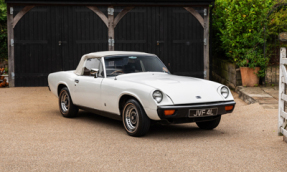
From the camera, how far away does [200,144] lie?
5.66 m

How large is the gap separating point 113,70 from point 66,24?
25.5ft

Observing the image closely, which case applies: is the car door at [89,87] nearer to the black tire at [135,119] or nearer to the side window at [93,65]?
the side window at [93,65]

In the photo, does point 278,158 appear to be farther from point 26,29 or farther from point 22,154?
point 26,29

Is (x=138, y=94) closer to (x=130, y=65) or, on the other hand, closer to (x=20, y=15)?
(x=130, y=65)

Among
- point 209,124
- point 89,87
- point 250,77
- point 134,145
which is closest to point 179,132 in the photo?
point 209,124

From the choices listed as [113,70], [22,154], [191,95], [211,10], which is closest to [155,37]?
[211,10]

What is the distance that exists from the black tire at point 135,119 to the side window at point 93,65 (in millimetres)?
1141

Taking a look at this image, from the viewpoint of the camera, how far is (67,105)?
8.14 meters

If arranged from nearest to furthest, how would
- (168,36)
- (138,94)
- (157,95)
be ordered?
1. (157,95)
2. (138,94)
3. (168,36)

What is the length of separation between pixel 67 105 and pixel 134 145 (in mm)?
2914

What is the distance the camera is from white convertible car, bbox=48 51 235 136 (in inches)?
230

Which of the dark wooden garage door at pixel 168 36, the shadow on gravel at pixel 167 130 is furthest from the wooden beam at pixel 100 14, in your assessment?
the shadow on gravel at pixel 167 130

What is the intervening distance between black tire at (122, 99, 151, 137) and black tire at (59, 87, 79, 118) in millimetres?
1907

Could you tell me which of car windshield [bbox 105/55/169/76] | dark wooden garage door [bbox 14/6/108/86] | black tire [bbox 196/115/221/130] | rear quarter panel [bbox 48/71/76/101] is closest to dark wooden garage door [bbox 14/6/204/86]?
dark wooden garage door [bbox 14/6/108/86]
